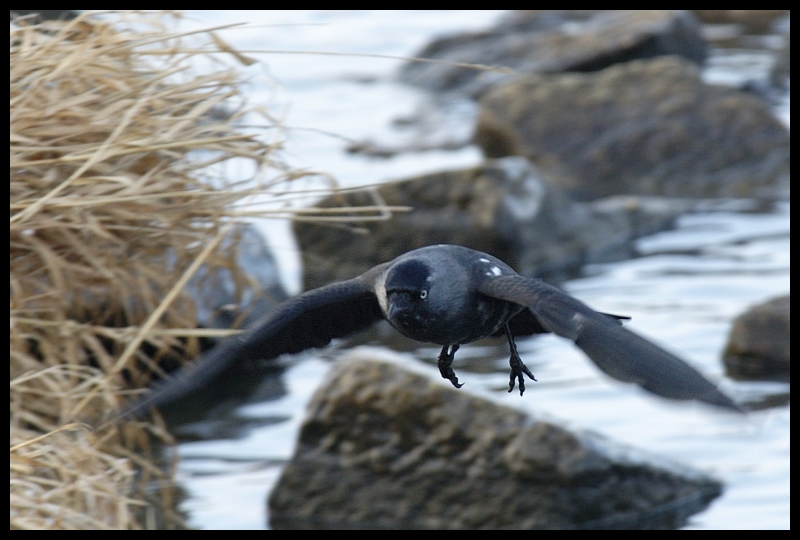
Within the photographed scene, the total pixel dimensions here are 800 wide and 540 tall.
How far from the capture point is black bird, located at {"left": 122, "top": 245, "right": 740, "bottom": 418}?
9.57ft

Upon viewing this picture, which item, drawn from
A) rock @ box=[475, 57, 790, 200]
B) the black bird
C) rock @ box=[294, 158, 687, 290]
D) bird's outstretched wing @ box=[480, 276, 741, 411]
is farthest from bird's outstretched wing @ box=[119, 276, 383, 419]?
rock @ box=[475, 57, 790, 200]

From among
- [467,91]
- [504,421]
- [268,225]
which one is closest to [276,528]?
[504,421]

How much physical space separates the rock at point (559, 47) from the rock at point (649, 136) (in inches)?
82.0

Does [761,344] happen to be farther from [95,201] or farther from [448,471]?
[95,201]

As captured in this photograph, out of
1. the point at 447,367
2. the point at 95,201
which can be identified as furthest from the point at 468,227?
the point at 447,367

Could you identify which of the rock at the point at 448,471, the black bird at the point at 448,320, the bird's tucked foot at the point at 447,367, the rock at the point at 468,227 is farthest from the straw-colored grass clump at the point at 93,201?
the rock at the point at 468,227

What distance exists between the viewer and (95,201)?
12.8ft

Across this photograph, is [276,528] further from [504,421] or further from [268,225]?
[268,225]

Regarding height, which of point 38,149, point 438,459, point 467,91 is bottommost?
→ point 467,91

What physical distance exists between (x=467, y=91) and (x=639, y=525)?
10.4m

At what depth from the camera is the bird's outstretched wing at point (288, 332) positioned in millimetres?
3414
